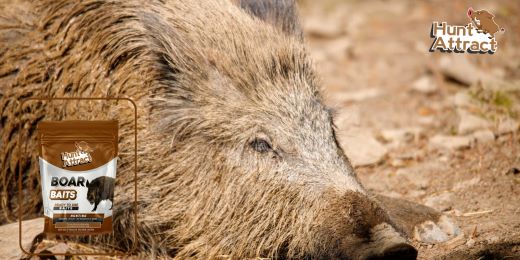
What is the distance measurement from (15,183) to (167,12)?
4.88 ft

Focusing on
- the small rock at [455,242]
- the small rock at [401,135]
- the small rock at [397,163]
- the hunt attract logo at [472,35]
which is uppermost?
the hunt attract logo at [472,35]

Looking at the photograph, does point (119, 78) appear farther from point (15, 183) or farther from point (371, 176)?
point (371, 176)

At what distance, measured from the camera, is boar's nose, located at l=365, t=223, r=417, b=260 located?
3010 millimetres

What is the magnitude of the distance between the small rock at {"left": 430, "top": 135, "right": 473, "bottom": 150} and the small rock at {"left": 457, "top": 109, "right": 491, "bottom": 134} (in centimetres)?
17

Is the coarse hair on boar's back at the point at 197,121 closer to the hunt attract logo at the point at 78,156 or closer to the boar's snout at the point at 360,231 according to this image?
the boar's snout at the point at 360,231

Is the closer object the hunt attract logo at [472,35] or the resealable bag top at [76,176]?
the resealable bag top at [76,176]

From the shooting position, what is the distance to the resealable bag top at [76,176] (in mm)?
3463

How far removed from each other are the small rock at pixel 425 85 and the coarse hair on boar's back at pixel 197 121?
114 inches

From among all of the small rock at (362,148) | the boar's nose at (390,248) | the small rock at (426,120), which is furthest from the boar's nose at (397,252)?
the small rock at (426,120)

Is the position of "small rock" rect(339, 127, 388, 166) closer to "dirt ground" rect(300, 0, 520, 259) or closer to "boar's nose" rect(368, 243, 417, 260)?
"dirt ground" rect(300, 0, 520, 259)

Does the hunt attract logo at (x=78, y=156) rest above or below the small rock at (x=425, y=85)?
below

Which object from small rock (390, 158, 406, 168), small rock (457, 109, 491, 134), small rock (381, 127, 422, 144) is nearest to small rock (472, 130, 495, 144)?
small rock (457, 109, 491, 134)

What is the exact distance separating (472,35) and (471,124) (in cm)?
86

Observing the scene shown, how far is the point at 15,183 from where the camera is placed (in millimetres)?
4145
